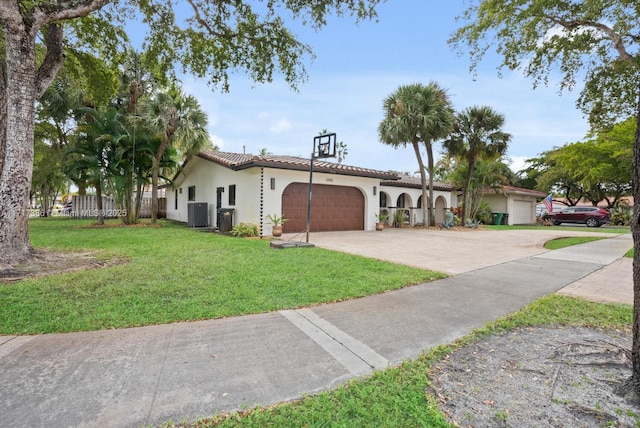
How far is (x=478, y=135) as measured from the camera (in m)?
18.5

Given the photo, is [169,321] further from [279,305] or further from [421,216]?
[421,216]

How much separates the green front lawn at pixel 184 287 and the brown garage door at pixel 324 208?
18.4 feet

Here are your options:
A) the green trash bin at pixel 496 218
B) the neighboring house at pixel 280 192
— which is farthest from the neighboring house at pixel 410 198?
the neighboring house at pixel 280 192

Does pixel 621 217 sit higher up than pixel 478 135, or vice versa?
pixel 478 135

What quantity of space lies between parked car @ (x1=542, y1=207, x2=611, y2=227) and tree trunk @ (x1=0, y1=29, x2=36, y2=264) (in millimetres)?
30893

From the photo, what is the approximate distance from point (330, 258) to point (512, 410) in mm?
Result: 5499

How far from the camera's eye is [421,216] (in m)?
21.8

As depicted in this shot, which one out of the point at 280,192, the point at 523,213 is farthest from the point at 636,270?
the point at 523,213

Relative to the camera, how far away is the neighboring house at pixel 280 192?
12.3 m

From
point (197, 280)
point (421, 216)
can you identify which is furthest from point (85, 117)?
point (421, 216)

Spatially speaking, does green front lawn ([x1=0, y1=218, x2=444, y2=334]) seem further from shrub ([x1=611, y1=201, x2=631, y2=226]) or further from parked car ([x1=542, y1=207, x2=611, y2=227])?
shrub ([x1=611, y1=201, x2=631, y2=226])

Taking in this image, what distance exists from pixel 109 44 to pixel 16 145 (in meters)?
4.96

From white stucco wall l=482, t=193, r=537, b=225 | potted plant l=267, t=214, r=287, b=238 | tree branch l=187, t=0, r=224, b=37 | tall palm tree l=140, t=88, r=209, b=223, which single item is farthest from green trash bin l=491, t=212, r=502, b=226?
tree branch l=187, t=0, r=224, b=37

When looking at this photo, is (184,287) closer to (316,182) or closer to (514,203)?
(316,182)
